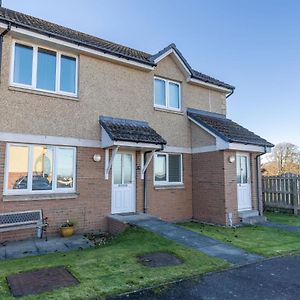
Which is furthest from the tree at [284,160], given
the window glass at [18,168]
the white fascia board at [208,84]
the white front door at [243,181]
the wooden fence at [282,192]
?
the window glass at [18,168]

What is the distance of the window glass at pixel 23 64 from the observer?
9453 mm

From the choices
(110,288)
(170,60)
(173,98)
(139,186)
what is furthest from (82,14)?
(110,288)

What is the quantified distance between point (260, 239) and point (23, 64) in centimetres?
946

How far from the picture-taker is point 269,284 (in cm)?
548

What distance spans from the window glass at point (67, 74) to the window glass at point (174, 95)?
15.5 ft

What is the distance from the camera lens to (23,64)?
9.59 meters

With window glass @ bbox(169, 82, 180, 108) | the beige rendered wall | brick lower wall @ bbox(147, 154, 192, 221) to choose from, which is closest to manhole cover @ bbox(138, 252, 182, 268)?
brick lower wall @ bbox(147, 154, 192, 221)

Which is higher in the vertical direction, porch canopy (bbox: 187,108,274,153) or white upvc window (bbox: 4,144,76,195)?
porch canopy (bbox: 187,108,274,153)

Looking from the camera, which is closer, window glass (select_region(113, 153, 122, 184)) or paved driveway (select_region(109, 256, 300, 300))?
paved driveway (select_region(109, 256, 300, 300))

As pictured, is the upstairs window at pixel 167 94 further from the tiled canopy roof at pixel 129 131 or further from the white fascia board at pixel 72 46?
the tiled canopy roof at pixel 129 131

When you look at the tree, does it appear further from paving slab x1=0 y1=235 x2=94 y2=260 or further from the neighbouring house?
paving slab x1=0 y1=235 x2=94 y2=260

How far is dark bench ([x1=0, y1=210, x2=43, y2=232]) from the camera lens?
8.49 metres

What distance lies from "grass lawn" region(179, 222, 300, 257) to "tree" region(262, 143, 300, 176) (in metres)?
23.2

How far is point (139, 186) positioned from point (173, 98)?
4.55 meters
